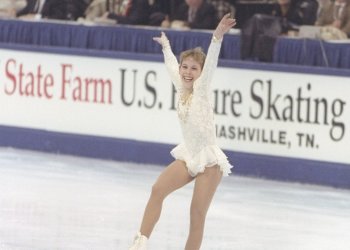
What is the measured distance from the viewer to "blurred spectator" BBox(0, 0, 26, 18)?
43.9ft

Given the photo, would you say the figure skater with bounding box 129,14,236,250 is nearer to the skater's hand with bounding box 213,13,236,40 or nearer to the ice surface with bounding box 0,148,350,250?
the skater's hand with bounding box 213,13,236,40

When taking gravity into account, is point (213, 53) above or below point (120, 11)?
above

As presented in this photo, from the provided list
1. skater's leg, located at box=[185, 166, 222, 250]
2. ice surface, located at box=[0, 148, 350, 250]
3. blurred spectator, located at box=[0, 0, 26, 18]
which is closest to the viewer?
skater's leg, located at box=[185, 166, 222, 250]

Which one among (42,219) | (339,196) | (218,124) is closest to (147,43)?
(218,124)

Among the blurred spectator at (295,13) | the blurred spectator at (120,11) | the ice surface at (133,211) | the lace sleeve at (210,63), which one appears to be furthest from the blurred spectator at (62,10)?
the lace sleeve at (210,63)

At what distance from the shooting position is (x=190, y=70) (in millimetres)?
6910

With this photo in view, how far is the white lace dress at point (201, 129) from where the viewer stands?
6.84 meters

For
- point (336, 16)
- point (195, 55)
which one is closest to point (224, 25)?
point (195, 55)

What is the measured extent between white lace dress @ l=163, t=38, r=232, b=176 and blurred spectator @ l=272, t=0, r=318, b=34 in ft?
16.3

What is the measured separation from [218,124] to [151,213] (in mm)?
4860

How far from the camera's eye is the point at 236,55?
11.6m

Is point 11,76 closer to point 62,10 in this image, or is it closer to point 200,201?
point 62,10

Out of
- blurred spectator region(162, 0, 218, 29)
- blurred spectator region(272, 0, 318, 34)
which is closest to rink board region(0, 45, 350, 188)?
blurred spectator region(162, 0, 218, 29)

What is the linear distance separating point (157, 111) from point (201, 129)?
5162 mm
